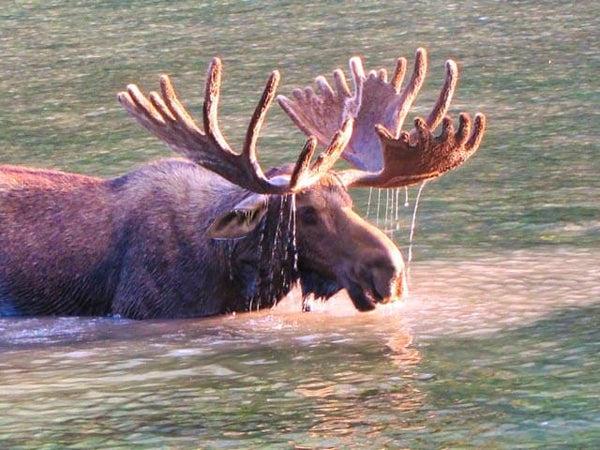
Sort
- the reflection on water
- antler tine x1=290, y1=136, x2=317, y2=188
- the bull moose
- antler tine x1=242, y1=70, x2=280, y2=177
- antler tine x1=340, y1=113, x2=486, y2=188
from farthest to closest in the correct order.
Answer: antler tine x1=340, y1=113, x2=486, y2=188
the bull moose
antler tine x1=290, y1=136, x2=317, y2=188
antler tine x1=242, y1=70, x2=280, y2=177
the reflection on water

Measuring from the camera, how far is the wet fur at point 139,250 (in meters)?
9.03

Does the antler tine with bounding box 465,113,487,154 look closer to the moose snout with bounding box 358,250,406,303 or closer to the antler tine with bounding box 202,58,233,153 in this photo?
the moose snout with bounding box 358,250,406,303

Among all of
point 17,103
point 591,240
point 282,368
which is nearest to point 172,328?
point 282,368

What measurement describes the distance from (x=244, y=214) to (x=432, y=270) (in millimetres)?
1178

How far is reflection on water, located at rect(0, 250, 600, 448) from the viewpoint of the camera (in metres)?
6.25

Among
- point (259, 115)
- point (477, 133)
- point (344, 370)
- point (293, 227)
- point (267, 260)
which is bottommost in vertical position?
point (344, 370)

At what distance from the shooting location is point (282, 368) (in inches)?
293

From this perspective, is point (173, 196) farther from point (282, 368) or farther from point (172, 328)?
point (282, 368)

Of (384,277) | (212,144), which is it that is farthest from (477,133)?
(212,144)

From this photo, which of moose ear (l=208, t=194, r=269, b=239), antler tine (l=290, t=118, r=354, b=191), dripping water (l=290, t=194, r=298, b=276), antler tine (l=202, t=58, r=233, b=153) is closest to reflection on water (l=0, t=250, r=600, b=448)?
dripping water (l=290, t=194, r=298, b=276)

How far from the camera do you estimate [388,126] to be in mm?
9625

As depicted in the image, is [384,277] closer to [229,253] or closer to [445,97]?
[229,253]

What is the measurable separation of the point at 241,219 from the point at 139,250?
0.61 metres

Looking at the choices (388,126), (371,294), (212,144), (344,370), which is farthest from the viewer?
(388,126)
